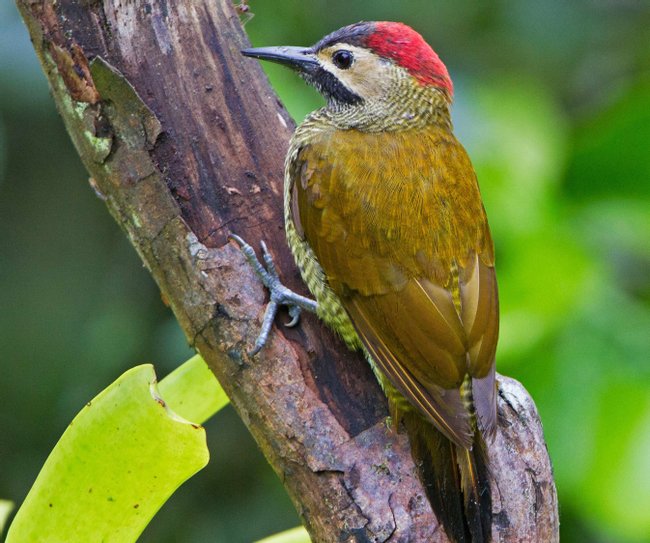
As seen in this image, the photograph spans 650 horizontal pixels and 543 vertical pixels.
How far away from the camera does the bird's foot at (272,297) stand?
Result: 2342 mm

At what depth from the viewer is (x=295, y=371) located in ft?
7.70

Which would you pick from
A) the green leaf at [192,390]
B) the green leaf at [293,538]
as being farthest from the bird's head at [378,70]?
the green leaf at [293,538]

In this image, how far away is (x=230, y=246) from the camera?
242cm

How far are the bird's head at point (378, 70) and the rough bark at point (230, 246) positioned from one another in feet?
1.25

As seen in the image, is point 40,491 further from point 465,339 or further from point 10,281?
point 10,281

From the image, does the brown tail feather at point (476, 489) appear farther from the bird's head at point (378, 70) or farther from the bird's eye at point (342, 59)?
the bird's eye at point (342, 59)

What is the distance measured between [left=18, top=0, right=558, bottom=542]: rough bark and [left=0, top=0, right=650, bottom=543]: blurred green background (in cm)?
61

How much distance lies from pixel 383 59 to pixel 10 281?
180 centimetres

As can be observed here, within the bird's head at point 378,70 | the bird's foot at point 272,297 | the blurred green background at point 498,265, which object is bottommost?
the blurred green background at point 498,265

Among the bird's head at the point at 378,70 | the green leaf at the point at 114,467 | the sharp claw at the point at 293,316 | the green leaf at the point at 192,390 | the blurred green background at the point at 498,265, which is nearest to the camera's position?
the green leaf at the point at 114,467

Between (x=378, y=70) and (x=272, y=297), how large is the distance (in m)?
0.91

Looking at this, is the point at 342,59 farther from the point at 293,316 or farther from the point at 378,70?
the point at 293,316

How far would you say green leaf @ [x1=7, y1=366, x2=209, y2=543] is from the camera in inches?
76.1

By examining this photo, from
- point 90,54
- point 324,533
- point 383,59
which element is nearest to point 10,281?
point 90,54
